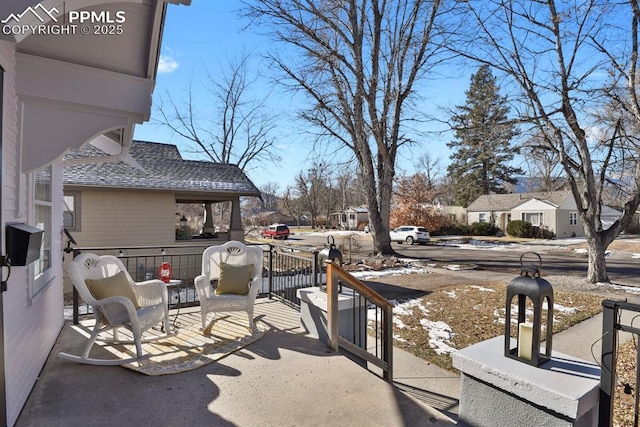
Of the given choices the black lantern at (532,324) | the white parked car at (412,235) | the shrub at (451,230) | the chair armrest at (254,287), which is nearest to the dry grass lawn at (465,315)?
the chair armrest at (254,287)

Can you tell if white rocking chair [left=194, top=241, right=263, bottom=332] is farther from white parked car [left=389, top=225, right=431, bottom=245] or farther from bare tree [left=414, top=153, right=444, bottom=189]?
bare tree [left=414, top=153, right=444, bottom=189]

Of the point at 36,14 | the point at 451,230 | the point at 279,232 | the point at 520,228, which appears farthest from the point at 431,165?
the point at 36,14

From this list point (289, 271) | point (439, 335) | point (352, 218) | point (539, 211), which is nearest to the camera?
point (439, 335)

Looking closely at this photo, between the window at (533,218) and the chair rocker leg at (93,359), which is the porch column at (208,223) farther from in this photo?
the window at (533,218)

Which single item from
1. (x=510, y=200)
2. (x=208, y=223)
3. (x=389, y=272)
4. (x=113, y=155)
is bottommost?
(x=389, y=272)

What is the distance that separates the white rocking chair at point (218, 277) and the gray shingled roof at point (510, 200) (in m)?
28.8

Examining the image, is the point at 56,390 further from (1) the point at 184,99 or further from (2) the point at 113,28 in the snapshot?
(1) the point at 184,99

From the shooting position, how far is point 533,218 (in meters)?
28.0

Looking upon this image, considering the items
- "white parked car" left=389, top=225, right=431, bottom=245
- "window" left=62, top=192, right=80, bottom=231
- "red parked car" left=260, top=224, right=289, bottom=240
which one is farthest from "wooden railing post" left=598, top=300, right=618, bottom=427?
"red parked car" left=260, top=224, right=289, bottom=240

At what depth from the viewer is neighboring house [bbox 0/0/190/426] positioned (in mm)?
2297

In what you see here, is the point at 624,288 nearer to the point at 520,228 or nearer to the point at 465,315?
the point at 465,315

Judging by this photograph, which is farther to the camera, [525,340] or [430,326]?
[430,326]

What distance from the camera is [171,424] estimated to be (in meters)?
2.30

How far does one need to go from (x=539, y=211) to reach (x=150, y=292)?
30.2m
